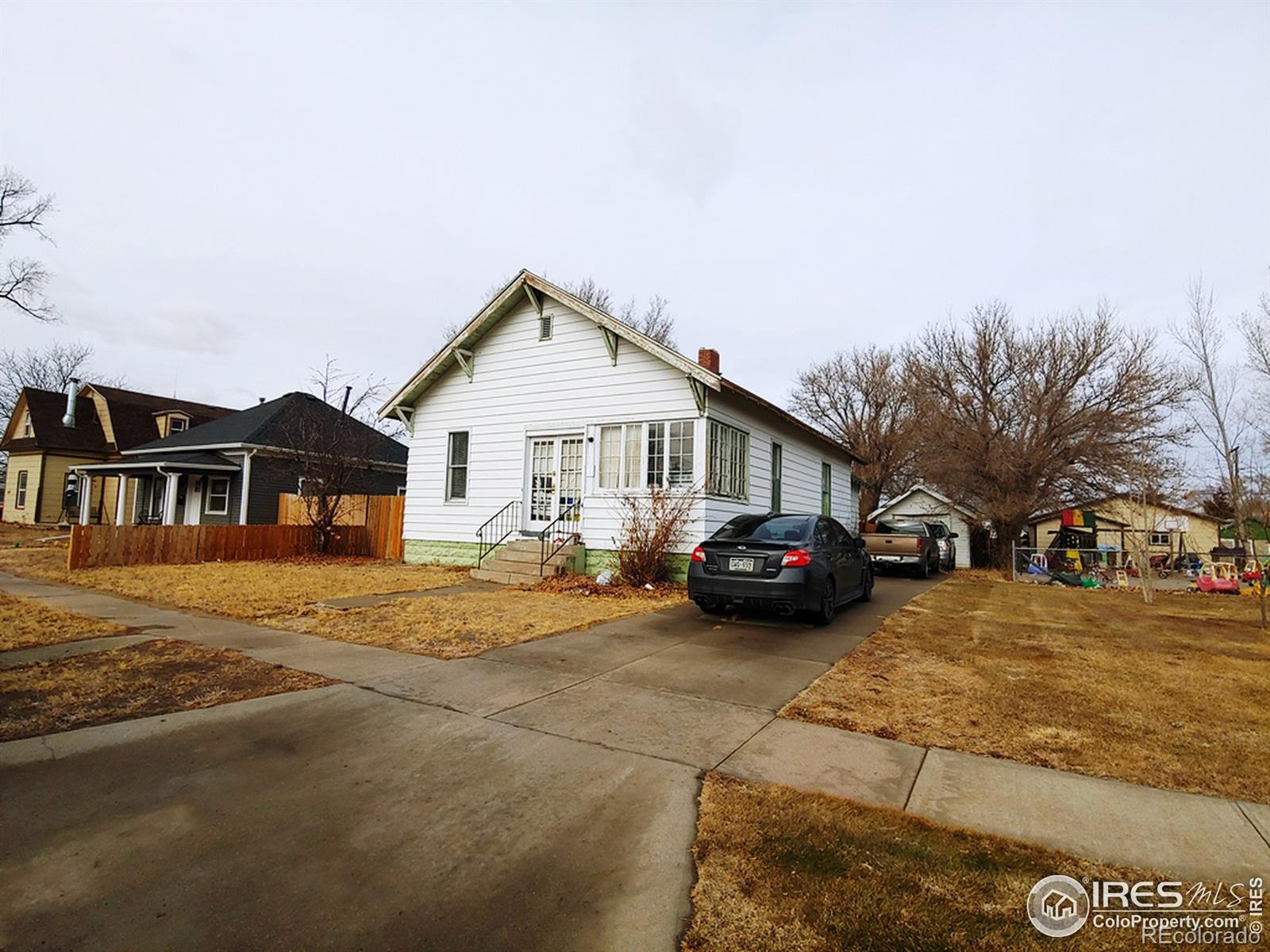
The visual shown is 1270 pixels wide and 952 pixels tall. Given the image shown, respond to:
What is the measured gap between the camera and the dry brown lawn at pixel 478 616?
716cm

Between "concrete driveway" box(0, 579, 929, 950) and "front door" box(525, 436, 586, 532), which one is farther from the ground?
"front door" box(525, 436, 586, 532)

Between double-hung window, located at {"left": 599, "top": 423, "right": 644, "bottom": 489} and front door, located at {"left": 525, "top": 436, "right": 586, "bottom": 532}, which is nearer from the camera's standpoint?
double-hung window, located at {"left": 599, "top": 423, "right": 644, "bottom": 489}

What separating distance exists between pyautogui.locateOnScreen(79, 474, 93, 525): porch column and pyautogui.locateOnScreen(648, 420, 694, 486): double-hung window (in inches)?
1047

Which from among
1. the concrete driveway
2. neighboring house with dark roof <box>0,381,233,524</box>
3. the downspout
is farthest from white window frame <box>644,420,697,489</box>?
neighboring house with dark roof <box>0,381,233,524</box>

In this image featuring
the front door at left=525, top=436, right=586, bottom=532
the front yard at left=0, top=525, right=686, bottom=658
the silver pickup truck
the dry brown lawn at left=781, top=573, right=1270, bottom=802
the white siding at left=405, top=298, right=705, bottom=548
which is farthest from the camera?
the silver pickup truck

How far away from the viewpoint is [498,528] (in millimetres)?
14859

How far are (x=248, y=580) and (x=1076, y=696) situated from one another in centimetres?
1343

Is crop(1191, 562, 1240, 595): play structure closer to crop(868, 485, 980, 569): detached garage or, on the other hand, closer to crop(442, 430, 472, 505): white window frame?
crop(868, 485, 980, 569): detached garage

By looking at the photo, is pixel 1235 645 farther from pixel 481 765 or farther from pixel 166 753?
pixel 166 753

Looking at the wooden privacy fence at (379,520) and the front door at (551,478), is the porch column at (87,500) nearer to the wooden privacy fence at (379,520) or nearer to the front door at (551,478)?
the wooden privacy fence at (379,520)

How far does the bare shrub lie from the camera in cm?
1191

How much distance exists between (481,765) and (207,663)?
383cm

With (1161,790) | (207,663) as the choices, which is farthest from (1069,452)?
(207,663)

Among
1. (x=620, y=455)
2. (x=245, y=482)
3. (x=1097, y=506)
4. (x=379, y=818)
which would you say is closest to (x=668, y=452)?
(x=620, y=455)
